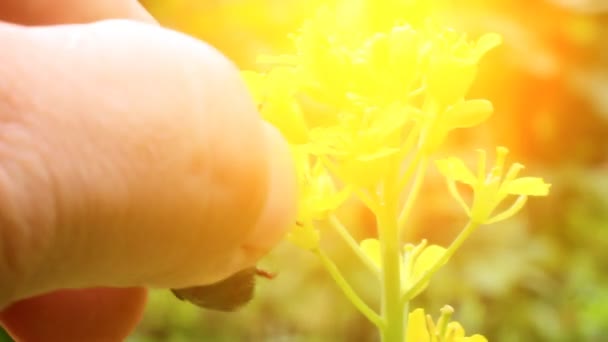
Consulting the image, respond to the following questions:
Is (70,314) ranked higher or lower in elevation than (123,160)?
lower

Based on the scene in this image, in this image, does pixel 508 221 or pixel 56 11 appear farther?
pixel 508 221

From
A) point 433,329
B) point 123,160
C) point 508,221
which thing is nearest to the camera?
point 123,160

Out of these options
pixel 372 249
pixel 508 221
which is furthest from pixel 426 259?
pixel 508 221

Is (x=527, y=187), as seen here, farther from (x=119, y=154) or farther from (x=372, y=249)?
(x=119, y=154)

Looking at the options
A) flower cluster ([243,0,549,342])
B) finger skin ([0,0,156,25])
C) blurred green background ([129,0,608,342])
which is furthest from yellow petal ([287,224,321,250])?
blurred green background ([129,0,608,342])

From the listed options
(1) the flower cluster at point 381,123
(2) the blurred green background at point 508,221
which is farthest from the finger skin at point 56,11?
(2) the blurred green background at point 508,221

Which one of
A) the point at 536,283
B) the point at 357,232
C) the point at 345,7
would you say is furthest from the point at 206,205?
the point at 536,283
